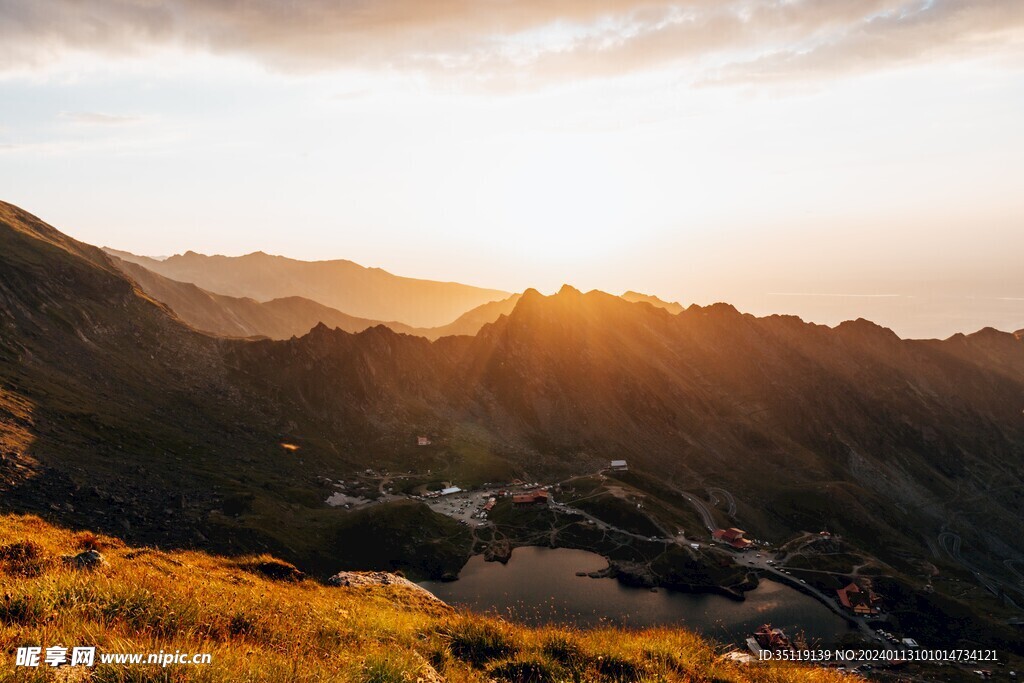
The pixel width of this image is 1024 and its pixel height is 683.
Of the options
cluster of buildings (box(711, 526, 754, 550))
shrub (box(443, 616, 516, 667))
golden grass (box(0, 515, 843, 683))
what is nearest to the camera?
golden grass (box(0, 515, 843, 683))

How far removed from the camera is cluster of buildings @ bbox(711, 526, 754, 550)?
117812mm

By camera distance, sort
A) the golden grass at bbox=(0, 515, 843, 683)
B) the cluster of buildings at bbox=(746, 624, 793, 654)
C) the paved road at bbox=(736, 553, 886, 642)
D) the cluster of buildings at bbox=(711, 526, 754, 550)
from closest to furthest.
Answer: the golden grass at bbox=(0, 515, 843, 683)
the cluster of buildings at bbox=(746, 624, 793, 654)
the paved road at bbox=(736, 553, 886, 642)
the cluster of buildings at bbox=(711, 526, 754, 550)

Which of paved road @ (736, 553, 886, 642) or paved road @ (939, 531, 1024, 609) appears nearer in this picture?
paved road @ (736, 553, 886, 642)

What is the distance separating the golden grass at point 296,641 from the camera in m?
10.0

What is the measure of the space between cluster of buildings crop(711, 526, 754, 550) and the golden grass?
116 m

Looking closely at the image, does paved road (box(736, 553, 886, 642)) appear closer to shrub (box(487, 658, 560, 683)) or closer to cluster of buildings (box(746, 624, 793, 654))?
cluster of buildings (box(746, 624, 793, 654))

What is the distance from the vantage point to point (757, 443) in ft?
620

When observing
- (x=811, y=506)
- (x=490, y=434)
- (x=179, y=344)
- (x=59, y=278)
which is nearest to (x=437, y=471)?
(x=490, y=434)

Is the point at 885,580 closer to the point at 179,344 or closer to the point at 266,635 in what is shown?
the point at 266,635

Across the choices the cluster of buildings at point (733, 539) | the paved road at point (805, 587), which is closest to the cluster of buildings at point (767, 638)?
the paved road at point (805, 587)

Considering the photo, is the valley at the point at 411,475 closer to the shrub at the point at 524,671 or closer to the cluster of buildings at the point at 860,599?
the cluster of buildings at the point at 860,599

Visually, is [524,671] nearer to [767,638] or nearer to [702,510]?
[767,638]

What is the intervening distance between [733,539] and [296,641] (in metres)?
126

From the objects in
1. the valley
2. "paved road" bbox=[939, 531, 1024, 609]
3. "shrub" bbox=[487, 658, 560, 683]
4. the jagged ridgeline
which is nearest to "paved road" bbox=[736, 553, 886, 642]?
the valley
